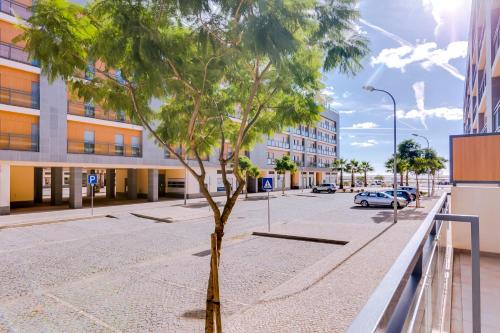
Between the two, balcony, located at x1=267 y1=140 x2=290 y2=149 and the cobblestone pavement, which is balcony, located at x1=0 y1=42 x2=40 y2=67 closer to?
the cobblestone pavement

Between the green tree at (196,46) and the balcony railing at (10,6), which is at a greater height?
the balcony railing at (10,6)

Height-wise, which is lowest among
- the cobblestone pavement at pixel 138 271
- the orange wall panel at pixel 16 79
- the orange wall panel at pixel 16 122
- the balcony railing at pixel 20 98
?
the cobblestone pavement at pixel 138 271

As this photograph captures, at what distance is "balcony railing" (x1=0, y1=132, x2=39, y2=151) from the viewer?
782 inches

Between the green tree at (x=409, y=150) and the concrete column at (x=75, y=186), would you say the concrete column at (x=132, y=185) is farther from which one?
the green tree at (x=409, y=150)

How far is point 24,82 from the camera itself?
21031 mm

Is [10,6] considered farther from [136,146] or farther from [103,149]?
[136,146]

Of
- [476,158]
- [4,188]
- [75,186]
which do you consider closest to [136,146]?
[75,186]

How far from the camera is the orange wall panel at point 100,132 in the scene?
23.7 m

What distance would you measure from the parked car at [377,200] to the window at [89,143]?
22.7m

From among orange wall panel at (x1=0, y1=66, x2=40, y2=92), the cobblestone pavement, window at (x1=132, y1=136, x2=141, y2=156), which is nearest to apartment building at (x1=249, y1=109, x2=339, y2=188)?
window at (x1=132, y1=136, x2=141, y2=156)

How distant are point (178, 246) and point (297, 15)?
10340 millimetres

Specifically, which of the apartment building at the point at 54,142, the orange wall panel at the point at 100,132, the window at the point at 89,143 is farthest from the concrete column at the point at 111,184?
the window at the point at 89,143

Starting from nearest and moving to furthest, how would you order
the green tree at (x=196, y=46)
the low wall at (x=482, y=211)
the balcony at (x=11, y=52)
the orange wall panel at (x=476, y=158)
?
1. the green tree at (x=196, y=46)
2. the low wall at (x=482, y=211)
3. the orange wall panel at (x=476, y=158)
4. the balcony at (x=11, y=52)

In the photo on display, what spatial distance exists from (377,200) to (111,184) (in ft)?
90.6
